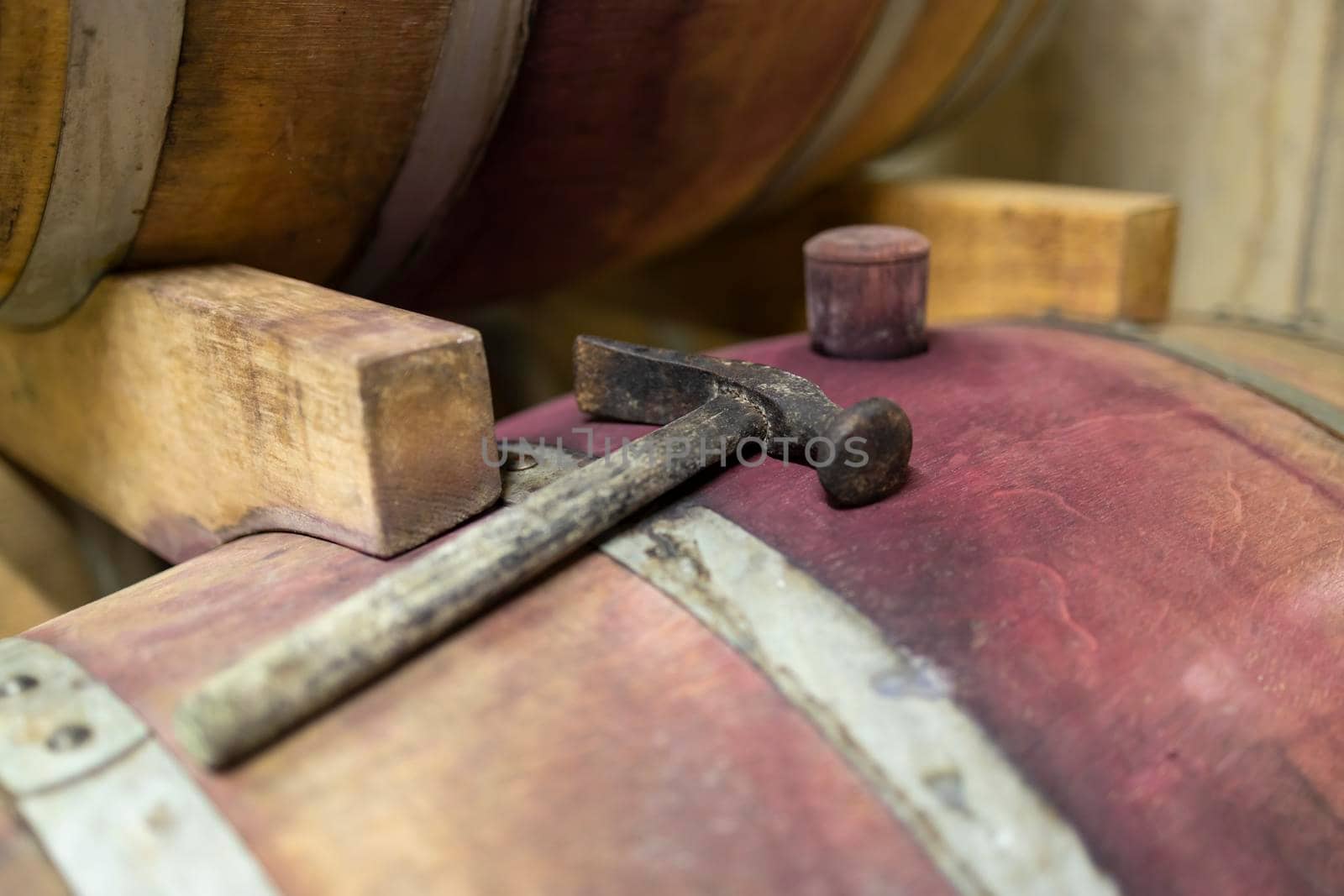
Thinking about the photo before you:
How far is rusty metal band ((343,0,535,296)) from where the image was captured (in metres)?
1.06

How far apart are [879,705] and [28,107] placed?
77 centimetres

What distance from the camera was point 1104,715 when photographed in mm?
720

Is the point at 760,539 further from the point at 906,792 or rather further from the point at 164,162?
the point at 164,162

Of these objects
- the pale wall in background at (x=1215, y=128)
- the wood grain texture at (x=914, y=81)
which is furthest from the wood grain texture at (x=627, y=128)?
the pale wall in background at (x=1215, y=128)

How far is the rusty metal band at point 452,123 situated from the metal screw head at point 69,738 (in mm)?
649

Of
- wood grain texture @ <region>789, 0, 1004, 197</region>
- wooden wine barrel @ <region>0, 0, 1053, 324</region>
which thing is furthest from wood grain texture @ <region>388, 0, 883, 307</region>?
wood grain texture @ <region>789, 0, 1004, 197</region>

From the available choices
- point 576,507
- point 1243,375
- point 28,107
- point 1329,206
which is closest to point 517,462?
point 576,507

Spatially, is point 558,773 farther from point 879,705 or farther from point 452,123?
point 452,123

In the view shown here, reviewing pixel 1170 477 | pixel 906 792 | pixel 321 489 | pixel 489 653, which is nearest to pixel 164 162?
pixel 321 489

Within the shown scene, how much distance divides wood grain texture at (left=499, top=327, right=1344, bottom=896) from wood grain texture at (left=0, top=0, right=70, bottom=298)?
48 centimetres

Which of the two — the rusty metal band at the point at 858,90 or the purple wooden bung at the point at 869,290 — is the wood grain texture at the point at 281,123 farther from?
the rusty metal band at the point at 858,90

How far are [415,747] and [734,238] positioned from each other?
1.46 m

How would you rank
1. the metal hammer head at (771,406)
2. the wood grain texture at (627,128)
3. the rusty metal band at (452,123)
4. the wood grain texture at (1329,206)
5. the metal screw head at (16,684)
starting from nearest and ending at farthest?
1. the metal screw head at (16,684)
2. the metal hammer head at (771,406)
3. the rusty metal band at (452,123)
4. the wood grain texture at (627,128)
5. the wood grain texture at (1329,206)

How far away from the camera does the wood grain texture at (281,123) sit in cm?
94
